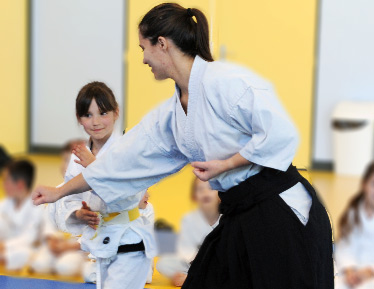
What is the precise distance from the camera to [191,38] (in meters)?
1.84

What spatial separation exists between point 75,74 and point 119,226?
4125 millimetres

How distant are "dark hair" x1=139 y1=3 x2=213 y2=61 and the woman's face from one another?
14 mm

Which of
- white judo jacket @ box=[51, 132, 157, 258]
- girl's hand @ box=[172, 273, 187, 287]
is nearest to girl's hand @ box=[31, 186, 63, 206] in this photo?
white judo jacket @ box=[51, 132, 157, 258]

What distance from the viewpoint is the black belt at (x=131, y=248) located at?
2.24 meters

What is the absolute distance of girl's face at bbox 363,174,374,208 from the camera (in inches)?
134

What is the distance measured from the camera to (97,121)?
2.20 meters

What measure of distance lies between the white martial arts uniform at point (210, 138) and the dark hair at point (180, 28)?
1.8 inches

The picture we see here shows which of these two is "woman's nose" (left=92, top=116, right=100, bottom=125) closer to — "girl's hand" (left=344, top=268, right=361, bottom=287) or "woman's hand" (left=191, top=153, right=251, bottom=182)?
"woman's hand" (left=191, top=153, right=251, bottom=182)

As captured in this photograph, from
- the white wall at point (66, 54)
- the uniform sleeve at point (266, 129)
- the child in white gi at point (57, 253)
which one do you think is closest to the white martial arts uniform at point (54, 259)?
the child in white gi at point (57, 253)

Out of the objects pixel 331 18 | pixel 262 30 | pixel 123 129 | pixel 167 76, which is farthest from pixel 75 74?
pixel 167 76

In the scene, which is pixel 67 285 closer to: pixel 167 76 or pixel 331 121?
pixel 167 76

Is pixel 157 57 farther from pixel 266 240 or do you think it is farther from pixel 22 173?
pixel 22 173

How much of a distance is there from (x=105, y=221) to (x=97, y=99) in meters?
0.39

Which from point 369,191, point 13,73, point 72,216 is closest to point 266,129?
point 72,216
